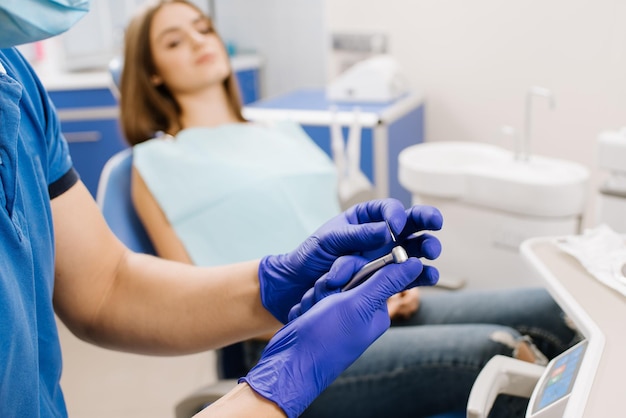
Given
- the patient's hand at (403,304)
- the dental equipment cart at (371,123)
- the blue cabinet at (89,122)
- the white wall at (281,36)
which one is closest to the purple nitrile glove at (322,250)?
the patient's hand at (403,304)

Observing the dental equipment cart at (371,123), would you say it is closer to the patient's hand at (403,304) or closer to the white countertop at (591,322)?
the patient's hand at (403,304)

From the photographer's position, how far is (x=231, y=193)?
167 cm

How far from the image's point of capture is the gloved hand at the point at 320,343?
770 millimetres

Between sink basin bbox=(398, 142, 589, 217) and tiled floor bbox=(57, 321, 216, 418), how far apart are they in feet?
3.23

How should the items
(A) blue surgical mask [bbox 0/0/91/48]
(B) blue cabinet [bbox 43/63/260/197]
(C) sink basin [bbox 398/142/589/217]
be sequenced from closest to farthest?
1. (A) blue surgical mask [bbox 0/0/91/48]
2. (C) sink basin [bbox 398/142/589/217]
3. (B) blue cabinet [bbox 43/63/260/197]

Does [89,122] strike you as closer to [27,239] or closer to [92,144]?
[92,144]

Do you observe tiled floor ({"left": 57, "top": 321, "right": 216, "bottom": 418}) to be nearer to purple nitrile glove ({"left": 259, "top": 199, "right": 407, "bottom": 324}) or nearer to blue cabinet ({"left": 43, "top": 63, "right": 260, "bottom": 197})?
blue cabinet ({"left": 43, "top": 63, "right": 260, "bottom": 197})

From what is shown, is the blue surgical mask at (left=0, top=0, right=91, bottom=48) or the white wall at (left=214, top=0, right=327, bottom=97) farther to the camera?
the white wall at (left=214, top=0, right=327, bottom=97)

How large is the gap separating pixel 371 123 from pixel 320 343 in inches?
63.4

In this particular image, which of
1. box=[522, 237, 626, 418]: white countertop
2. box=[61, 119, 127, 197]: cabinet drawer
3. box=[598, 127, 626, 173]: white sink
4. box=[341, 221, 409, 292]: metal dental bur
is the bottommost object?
box=[61, 119, 127, 197]: cabinet drawer

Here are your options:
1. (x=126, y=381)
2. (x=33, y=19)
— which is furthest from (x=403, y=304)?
(x=126, y=381)

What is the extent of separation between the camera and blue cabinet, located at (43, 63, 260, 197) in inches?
125

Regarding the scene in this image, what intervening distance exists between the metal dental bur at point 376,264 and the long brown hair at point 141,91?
1.12 metres

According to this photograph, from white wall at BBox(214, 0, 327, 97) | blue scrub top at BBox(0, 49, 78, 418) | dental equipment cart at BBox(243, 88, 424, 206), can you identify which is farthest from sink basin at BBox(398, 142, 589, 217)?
white wall at BBox(214, 0, 327, 97)
